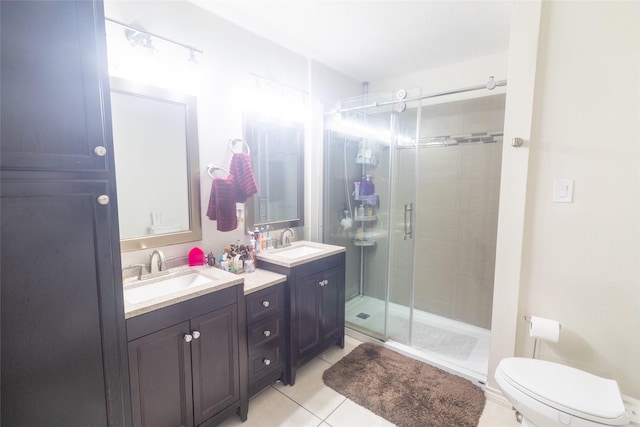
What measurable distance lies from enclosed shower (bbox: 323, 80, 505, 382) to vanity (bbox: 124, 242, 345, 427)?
2.47 ft

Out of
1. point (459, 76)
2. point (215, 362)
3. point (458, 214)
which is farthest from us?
point (458, 214)

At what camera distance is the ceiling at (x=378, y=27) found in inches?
75.7

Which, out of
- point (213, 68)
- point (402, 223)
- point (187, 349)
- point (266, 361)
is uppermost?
point (213, 68)

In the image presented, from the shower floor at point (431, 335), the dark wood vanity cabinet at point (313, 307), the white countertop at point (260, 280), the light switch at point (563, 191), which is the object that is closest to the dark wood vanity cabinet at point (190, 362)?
the white countertop at point (260, 280)

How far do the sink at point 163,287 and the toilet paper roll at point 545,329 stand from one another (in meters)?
1.87

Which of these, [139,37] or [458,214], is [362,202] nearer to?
[458,214]

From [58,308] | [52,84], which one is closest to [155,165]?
[52,84]

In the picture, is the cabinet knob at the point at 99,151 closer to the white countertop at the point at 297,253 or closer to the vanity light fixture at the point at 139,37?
the vanity light fixture at the point at 139,37

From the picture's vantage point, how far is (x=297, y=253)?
8.15 feet

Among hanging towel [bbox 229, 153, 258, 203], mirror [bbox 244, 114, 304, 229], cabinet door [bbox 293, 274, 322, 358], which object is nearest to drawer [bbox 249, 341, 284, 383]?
cabinet door [bbox 293, 274, 322, 358]

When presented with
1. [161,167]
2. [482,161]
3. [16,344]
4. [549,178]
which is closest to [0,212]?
[16,344]

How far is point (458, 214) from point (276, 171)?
72.8 inches

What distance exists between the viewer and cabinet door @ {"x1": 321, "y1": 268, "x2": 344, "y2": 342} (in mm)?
2312

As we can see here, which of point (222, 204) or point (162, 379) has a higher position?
point (222, 204)
